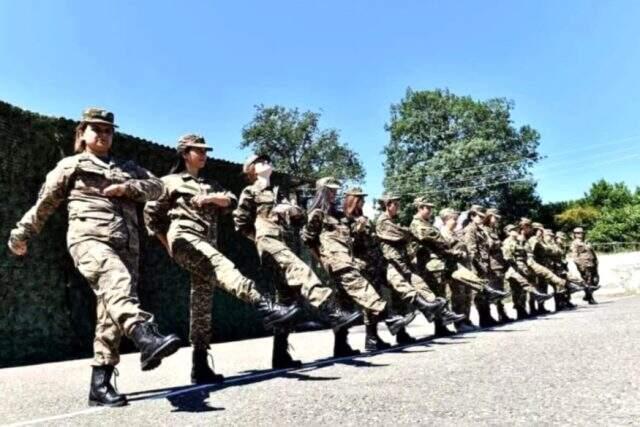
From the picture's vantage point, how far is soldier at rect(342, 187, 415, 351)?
7.82m

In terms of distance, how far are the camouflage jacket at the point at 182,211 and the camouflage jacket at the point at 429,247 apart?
4.60 meters

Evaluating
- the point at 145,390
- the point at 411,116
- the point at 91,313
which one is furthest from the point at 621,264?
the point at 411,116

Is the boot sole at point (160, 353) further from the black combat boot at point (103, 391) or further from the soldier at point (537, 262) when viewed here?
the soldier at point (537, 262)

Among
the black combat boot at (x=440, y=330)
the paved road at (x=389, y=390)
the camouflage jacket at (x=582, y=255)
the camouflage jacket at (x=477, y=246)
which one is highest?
the camouflage jacket at (x=582, y=255)

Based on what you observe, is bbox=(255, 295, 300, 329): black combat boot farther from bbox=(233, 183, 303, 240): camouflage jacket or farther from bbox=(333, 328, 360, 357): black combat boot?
bbox=(333, 328, 360, 357): black combat boot

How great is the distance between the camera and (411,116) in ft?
167

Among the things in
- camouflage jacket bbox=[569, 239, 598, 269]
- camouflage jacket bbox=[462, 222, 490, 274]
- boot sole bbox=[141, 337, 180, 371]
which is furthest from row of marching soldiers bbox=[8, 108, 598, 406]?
camouflage jacket bbox=[569, 239, 598, 269]

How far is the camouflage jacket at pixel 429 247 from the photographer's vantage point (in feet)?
31.5

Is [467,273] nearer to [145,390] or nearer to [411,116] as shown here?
[145,390]

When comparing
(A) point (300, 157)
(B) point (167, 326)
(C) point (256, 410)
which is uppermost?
(A) point (300, 157)

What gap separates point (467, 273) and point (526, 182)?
1515 inches

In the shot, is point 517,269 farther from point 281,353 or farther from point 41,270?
point 41,270

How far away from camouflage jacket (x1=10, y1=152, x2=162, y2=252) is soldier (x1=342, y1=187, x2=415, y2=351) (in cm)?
348

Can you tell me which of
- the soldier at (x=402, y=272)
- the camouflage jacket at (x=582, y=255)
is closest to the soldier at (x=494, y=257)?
the soldier at (x=402, y=272)
